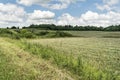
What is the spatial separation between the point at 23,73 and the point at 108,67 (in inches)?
118

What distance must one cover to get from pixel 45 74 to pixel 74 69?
1.31 meters

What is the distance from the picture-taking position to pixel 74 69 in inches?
385

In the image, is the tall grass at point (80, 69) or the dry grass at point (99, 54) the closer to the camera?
the tall grass at point (80, 69)

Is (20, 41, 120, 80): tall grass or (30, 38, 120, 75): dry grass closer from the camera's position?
(20, 41, 120, 80): tall grass

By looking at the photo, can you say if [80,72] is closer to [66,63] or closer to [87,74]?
[87,74]

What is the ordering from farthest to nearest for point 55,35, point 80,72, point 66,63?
point 55,35
point 66,63
point 80,72

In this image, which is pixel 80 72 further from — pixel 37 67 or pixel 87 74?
pixel 37 67

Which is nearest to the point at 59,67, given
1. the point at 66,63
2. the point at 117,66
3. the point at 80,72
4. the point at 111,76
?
the point at 66,63

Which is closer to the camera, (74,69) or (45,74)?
(45,74)

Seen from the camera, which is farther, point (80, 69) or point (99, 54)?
point (99, 54)

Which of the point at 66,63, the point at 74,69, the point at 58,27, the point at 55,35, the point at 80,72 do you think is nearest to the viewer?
the point at 80,72

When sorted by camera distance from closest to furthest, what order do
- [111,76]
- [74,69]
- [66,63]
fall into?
[111,76] → [74,69] → [66,63]

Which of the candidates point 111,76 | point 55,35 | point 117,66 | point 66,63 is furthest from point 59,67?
point 55,35

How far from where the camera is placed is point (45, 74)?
8922mm
